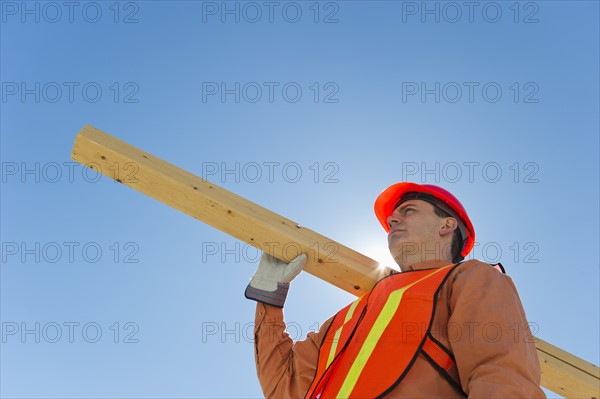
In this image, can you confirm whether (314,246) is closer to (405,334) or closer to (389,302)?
(389,302)

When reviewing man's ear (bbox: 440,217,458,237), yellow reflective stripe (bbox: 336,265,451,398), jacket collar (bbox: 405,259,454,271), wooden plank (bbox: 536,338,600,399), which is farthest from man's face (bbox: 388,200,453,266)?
wooden plank (bbox: 536,338,600,399)

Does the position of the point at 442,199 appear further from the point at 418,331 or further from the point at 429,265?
the point at 418,331

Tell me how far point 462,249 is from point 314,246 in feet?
2.99

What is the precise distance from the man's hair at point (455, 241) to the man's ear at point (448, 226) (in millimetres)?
31

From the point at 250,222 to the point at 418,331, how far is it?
4.29ft

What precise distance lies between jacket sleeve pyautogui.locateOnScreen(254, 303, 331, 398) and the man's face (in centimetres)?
63

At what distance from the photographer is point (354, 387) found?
263 centimetres

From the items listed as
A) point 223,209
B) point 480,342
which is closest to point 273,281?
point 223,209

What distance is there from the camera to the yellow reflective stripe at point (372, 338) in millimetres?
2689

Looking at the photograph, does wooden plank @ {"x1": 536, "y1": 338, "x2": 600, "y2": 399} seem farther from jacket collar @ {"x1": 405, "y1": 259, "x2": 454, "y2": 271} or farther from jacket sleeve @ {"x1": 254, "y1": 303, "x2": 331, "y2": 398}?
jacket sleeve @ {"x1": 254, "y1": 303, "x2": 331, "y2": 398}

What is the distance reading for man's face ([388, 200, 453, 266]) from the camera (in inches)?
139

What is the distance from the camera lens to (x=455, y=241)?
144 inches

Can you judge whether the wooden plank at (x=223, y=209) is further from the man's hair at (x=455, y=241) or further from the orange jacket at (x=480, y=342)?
the orange jacket at (x=480, y=342)

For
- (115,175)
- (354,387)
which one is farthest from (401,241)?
(115,175)
